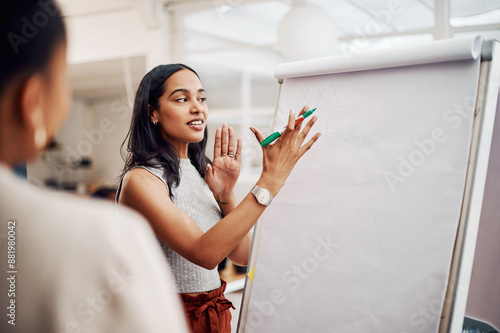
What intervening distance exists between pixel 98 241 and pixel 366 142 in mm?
829

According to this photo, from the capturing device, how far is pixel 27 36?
0.46 metres

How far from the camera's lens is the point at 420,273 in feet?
3.18

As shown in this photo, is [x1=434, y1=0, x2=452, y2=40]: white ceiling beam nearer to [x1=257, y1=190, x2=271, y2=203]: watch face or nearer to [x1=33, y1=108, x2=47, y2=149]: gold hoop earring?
[x1=257, y1=190, x2=271, y2=203]: watch face

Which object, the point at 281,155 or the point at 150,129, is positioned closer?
the point at 281,155

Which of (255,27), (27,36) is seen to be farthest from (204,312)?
(255,27)

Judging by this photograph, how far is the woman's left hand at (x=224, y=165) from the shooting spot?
1190 millimetres

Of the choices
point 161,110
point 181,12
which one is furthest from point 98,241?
point 181,12

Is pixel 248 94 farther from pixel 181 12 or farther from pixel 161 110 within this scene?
pixel 161 110

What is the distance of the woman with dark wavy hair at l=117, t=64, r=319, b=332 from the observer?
0.95 meters

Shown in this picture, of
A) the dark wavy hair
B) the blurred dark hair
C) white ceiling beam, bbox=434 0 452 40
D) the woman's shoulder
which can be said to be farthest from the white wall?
the blurred dark hair

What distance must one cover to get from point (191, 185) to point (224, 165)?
0.37 ft

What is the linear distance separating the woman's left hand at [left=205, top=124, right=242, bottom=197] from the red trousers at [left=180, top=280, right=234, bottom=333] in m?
0.31

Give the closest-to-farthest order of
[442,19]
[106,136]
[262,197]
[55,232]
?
[55,232] < [262,197] < [442,19] < [106,136]

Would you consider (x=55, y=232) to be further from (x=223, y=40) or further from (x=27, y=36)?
(x=223, y=40)
